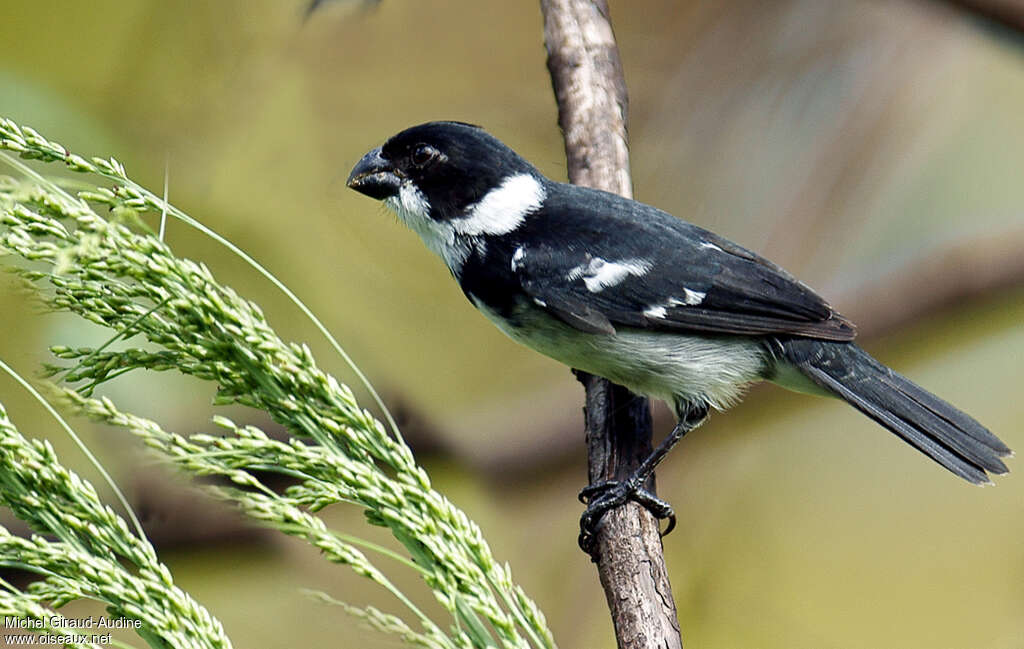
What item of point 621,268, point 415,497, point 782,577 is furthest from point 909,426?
point 415,497

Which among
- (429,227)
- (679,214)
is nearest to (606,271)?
(429,227)

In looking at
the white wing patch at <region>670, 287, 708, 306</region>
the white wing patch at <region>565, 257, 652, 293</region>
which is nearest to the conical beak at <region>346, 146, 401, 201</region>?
the white wing patch at <region>565, 257, 652, 293</region>

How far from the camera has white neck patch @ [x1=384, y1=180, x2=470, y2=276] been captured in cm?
190

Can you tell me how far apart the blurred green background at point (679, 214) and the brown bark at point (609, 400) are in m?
0.59

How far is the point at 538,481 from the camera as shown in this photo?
8.27 ft

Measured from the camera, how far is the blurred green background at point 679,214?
7.83 ft

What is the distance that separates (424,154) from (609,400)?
64 cm

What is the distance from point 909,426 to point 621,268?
0.65 m

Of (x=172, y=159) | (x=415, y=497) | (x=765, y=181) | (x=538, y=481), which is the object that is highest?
(x=765, y=181)

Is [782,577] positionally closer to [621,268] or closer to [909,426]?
[909,426]

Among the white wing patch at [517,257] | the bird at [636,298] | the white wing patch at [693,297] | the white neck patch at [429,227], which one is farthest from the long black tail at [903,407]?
A: the white neck patch at [429,227]

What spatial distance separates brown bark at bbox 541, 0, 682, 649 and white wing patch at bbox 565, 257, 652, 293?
10.2 inches

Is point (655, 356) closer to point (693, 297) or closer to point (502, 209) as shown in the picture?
point (693, 297)

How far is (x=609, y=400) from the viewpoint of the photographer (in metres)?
1.91
